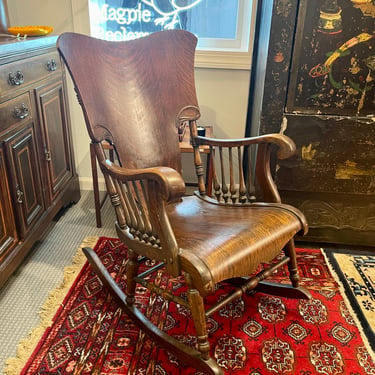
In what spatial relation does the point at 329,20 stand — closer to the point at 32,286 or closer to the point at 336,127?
the point at 336,127

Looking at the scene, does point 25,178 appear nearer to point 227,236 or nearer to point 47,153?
point 47,153

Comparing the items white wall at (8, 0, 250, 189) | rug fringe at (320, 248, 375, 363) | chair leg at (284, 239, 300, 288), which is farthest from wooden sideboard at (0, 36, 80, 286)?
rug fringe at (320, 248, 375, 363)

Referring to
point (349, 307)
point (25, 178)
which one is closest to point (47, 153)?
point (25, 178)

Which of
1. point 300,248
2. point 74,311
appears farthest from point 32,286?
point 300,248

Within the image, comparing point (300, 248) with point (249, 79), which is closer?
point (300, 248)

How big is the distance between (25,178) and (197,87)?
46.6 inches

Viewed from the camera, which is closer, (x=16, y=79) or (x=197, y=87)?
(x=16, y=79)

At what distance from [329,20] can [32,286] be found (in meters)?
1.78

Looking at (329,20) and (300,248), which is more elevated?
(329,20)

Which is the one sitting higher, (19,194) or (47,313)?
(19,194)

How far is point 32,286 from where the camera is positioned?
1.77 m

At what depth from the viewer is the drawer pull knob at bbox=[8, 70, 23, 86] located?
1594 mm

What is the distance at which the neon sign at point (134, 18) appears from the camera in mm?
2303

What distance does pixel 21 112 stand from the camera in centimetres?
171
